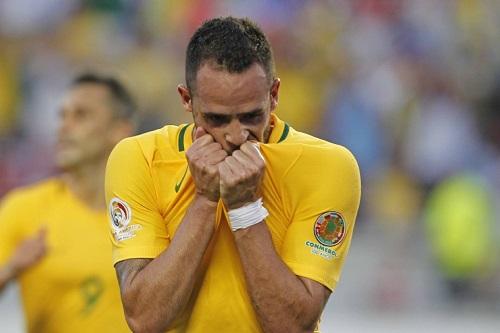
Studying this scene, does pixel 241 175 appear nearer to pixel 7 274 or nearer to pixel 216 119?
pixel 216 119

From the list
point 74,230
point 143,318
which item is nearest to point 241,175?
point 143,318

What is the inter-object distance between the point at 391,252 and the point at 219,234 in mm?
9985

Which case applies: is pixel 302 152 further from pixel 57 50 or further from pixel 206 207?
→ pixel 57 50

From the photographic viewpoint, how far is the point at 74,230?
6.71 metres

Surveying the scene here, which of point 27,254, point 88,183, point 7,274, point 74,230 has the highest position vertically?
point 88,183

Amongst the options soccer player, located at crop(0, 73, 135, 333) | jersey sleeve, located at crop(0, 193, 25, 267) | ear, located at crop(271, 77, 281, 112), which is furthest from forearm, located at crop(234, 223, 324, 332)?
jersey sleeve, located at crop(0, 193, 25, 267)

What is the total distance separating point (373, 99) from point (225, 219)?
10.9m

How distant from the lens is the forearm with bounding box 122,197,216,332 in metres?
4.07

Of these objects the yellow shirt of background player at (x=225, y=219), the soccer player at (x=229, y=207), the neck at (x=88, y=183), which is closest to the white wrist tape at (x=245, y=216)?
→ the soccer player at (x=229, y=207)

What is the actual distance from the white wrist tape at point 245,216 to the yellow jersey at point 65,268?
2.33 m

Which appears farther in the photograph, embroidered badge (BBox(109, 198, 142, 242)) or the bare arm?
the bare arm

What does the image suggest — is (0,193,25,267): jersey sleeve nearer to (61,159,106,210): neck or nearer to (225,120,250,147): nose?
(61,159,106,210): neck

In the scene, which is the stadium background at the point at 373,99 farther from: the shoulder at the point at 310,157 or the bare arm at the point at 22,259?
the shoulder at the point at 310,157

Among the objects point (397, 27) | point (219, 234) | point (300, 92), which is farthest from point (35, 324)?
point (397, 27)
